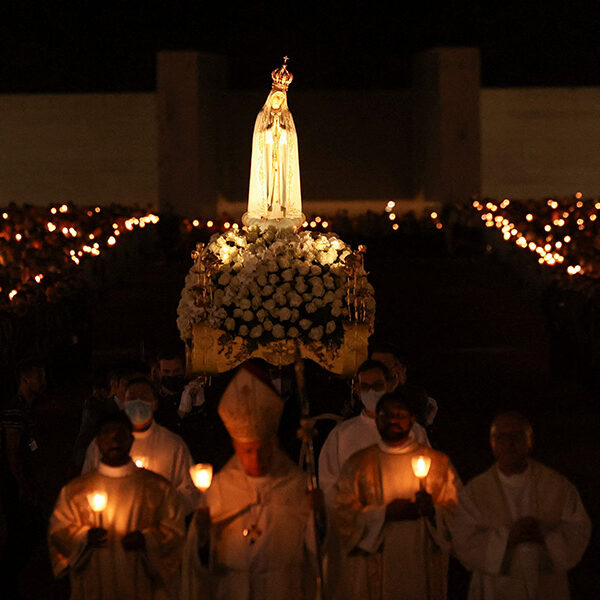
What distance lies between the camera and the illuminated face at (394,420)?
7.27 m

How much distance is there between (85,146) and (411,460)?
23.9 metres

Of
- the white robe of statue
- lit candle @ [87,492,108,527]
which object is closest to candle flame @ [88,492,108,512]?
lit candle @ [87,492,108,527]

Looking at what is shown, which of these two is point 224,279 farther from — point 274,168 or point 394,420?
point 394,420

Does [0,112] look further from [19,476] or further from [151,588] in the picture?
[151,588]

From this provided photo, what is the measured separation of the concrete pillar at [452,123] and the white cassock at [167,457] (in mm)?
19486

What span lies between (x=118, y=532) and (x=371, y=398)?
204cm

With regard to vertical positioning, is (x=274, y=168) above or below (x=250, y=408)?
above

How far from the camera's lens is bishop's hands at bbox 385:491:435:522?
7.18 m

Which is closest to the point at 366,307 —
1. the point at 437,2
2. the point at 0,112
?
the point at 437,2

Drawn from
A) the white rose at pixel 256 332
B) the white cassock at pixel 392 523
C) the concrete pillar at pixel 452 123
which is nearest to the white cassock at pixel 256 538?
the white cassock at pixel 392 523

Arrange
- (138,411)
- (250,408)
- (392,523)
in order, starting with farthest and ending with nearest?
(138,411) < (392,523) < (250,408)

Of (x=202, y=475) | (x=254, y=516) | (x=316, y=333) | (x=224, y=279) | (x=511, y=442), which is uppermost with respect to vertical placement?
(x=224, y=279)

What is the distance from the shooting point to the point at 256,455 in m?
6.93

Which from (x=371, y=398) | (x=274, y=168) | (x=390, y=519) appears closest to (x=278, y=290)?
(x=274, y=168)
